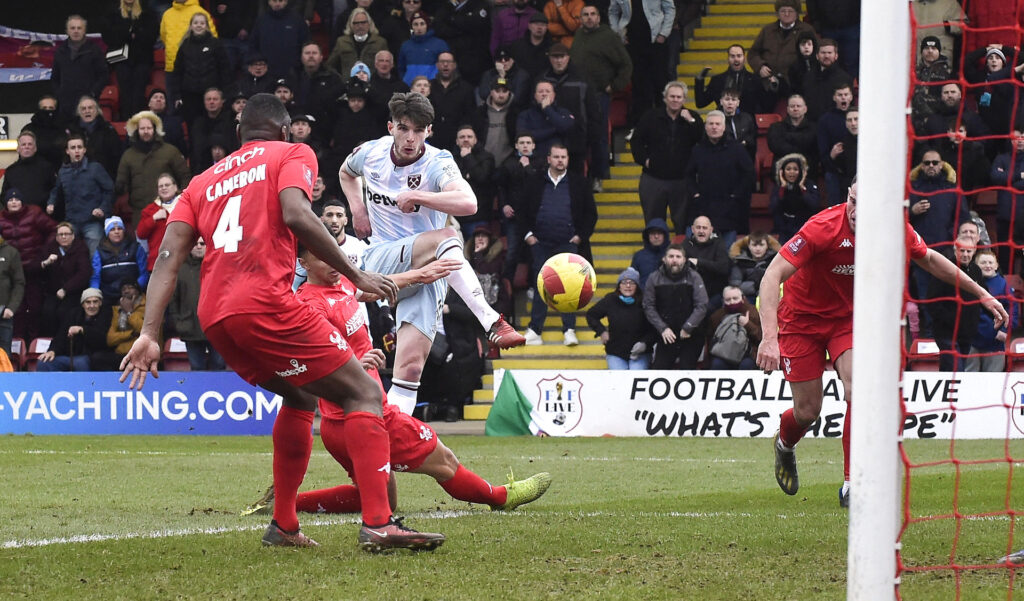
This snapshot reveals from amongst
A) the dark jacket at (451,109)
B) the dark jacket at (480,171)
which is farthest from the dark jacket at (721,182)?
the dark jacket at (451,109)

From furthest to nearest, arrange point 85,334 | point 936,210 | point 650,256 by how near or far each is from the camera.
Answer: point 85,334
point 650,256
point 936,210

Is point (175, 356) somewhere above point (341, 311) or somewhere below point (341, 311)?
below

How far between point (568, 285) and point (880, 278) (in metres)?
7.73

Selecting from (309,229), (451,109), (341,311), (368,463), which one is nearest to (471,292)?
(341,311)

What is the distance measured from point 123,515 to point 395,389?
83.2 inches

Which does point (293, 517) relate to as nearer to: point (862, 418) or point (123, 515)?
point (123, 515)

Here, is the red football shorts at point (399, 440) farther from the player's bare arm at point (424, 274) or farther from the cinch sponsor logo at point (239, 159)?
the cinch sponsor logo at point (239, 159)

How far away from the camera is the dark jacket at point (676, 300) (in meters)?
16.6

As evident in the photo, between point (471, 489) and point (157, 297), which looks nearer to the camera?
point (157, 297)

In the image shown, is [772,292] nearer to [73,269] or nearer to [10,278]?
[73,269]

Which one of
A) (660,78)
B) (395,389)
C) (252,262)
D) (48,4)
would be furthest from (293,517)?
(48,4)

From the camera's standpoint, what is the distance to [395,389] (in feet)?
31.2

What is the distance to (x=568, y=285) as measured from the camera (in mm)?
12164

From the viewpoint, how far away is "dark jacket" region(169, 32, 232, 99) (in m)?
19.8
